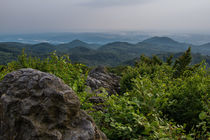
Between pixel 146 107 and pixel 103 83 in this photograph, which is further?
pixel 103 83

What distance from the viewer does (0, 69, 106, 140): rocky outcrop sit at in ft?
9.34

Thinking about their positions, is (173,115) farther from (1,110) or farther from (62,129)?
(1,110)

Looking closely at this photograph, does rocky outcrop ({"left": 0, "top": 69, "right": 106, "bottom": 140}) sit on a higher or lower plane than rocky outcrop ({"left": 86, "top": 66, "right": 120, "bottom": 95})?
higher

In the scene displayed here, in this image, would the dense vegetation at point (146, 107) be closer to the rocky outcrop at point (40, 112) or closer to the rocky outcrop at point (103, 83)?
the rocky outcrop at point (40, 112)

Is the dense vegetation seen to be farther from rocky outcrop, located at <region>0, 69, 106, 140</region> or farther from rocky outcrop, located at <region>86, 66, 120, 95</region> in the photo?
rocky outcrop, located at <region>86, 66, 120, 95</region>

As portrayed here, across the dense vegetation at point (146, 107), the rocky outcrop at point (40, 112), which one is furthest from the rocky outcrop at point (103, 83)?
the rocky outcrop at point (40, 112)

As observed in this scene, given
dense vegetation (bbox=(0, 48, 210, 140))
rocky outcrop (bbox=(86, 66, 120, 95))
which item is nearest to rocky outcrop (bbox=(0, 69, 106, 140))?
dense vegetation (bbox=(0, 48, 210, 140))

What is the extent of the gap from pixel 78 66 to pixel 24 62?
2.86 metres

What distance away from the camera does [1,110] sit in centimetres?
300

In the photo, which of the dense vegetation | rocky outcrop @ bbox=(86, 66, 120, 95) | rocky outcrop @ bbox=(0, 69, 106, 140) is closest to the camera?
rocky outcrop @ bbox=(0, 69, 106, 140)

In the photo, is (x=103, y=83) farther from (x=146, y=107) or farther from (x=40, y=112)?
(x=40, y=112)

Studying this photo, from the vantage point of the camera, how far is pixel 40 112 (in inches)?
116

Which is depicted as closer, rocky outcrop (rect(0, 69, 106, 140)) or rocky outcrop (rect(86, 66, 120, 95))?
rocky outcrop (rect(0, 69, 106, 140))

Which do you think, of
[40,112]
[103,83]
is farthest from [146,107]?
[103,83]
